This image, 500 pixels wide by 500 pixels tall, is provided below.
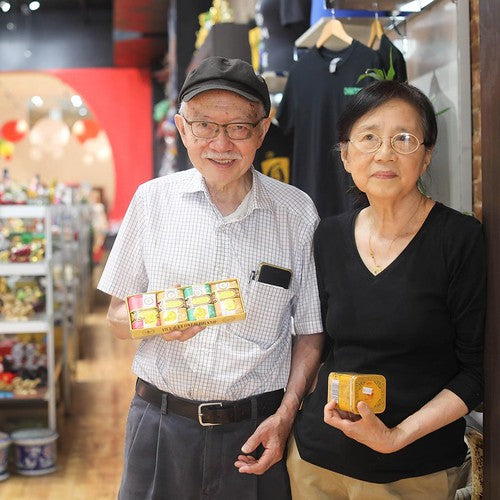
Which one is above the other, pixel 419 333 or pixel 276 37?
pixel 276 37

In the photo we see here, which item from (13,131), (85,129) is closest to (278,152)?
(13,131)

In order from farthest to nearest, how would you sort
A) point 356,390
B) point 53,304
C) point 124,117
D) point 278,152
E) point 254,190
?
point 124,117
point 53,304
point 278,152
point 254,190
point 356,390

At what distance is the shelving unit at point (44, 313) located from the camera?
16.9 ft

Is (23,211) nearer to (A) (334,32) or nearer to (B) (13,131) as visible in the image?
(A) (334,32)

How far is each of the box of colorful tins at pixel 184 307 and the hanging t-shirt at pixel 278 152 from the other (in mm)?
2054

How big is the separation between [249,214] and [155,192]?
0.83 ft

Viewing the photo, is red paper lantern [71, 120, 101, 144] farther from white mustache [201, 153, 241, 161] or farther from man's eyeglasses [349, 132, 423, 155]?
man's eyeglasses [349, 132, 423, 155]

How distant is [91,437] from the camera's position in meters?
5.87

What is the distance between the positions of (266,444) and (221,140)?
29.2 inches

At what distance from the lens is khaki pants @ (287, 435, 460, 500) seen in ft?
6.10

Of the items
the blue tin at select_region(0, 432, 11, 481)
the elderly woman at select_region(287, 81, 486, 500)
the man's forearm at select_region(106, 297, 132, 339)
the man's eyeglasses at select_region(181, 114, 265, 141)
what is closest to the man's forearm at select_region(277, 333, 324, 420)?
the elderly woman at select_region(287, 81, 486, 500)

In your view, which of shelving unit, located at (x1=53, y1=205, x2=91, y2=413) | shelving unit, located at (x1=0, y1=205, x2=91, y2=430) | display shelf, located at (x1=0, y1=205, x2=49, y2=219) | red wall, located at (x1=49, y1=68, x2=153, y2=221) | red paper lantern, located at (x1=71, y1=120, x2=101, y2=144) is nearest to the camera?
shelving unit, located at (x1=0, y1=205, x2=91, y2=430)

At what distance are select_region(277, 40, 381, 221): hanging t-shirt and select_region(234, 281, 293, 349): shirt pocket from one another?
3.86ft

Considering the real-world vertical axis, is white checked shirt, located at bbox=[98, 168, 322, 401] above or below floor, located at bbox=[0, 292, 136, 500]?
above
